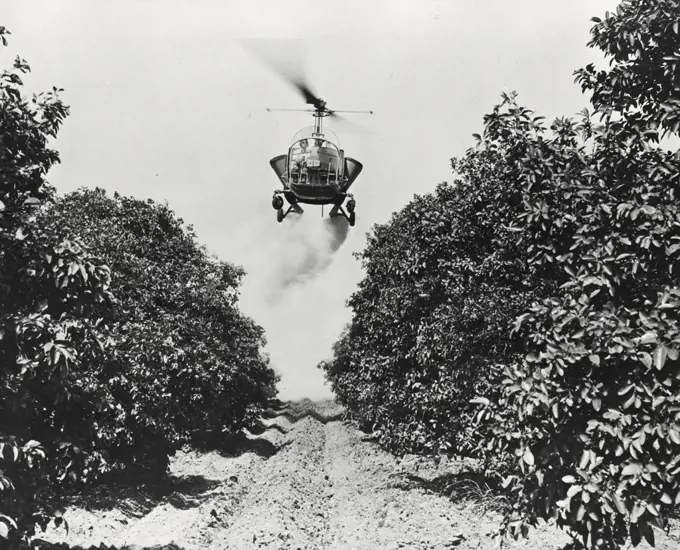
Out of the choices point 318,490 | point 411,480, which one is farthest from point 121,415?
point 411,480

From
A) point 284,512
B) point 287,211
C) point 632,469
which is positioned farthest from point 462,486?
point 632,469

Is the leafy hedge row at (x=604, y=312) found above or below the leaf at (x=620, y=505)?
above

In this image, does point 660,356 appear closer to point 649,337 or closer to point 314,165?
point 649,337

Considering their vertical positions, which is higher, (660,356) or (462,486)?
(462,486)

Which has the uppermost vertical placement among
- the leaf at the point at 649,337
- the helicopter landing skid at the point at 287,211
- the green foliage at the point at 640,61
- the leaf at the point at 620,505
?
the helicopter landing skid at the point at 287,211

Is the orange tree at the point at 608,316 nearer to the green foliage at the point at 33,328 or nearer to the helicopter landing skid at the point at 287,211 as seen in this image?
the green foliage at the point at 33,328

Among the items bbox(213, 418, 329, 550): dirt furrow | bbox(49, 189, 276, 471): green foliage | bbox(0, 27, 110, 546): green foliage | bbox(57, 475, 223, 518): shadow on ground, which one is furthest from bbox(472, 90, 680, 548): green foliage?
bbox(57, 475, 223, 518): shadow on ground

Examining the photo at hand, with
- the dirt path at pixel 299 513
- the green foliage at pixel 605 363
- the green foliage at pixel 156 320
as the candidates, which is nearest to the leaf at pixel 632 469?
the green foliage at pixel 605 363
